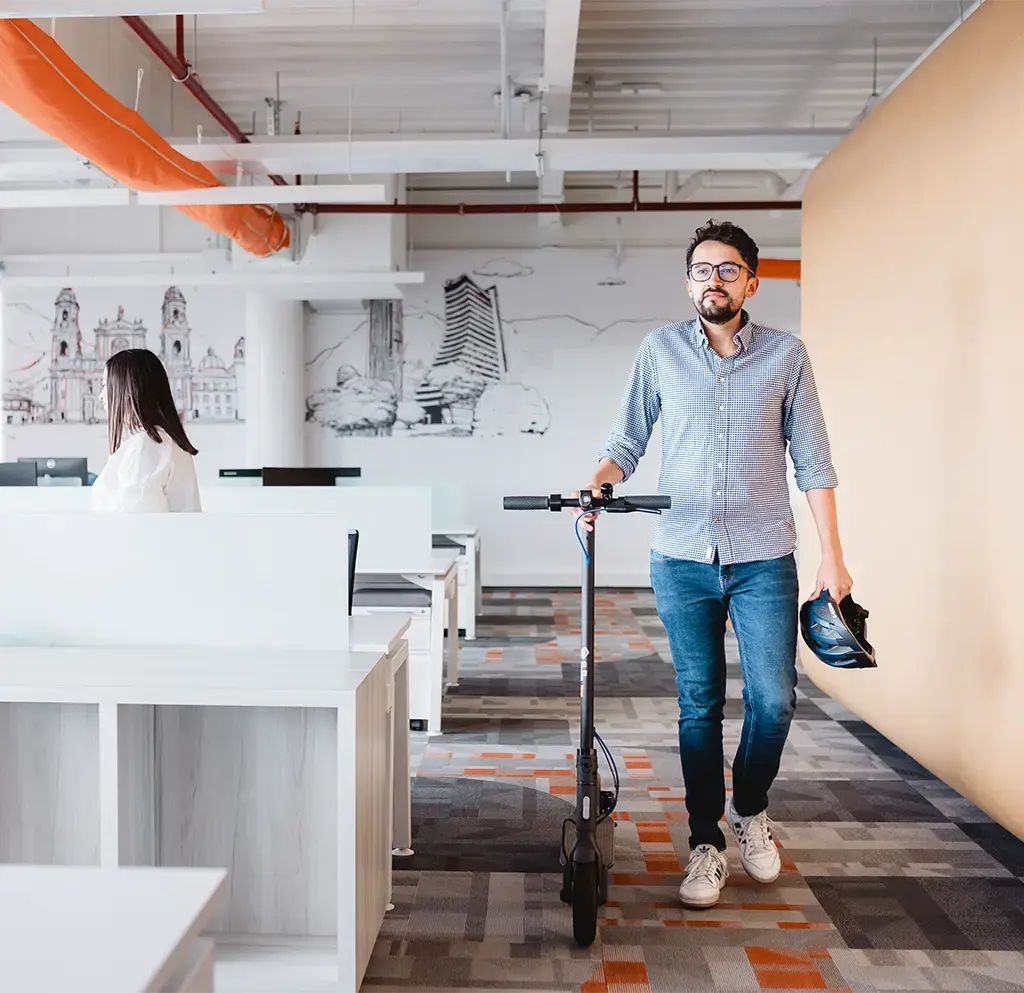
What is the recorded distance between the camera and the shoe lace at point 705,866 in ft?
8.61

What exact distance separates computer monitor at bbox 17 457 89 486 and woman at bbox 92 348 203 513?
9.14 ft

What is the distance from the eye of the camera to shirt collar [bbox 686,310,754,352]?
8.30 ft

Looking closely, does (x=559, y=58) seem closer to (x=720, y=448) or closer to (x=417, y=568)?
(x=417, y=568)

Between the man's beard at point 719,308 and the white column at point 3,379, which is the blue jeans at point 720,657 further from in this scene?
the white column at point 3,379

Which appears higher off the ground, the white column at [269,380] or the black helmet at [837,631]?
the white column at [269,380]

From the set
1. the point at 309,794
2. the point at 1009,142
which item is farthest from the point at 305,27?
the point at 309,794

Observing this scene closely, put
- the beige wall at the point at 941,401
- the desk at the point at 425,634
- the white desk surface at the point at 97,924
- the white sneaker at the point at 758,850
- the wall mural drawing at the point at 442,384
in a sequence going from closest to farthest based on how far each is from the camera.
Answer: the white desk surface at the point at 97,924
the white sneaker at the point at 758,850
the beige wall at the point at 941,401
the desk at the point at 425,634
the wall mural drawing at the point at 442,384

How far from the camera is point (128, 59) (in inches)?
232

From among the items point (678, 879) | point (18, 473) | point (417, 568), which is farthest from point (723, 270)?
point (18, 473)

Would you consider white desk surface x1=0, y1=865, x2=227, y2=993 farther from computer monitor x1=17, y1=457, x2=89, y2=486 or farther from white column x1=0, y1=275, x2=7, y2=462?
white column x1=0, y1=275, x2=7, y2=462

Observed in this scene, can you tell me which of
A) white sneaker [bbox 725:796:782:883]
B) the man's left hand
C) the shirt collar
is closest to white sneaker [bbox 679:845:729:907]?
white sneaker [bbox 725:796:782:883]

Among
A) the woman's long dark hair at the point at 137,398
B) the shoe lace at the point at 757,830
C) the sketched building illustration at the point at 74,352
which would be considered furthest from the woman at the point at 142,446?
the sketched building illustration at the point at 74,352

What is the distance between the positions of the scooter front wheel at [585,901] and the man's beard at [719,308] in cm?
128

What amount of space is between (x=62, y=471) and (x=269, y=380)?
3.40 metres
